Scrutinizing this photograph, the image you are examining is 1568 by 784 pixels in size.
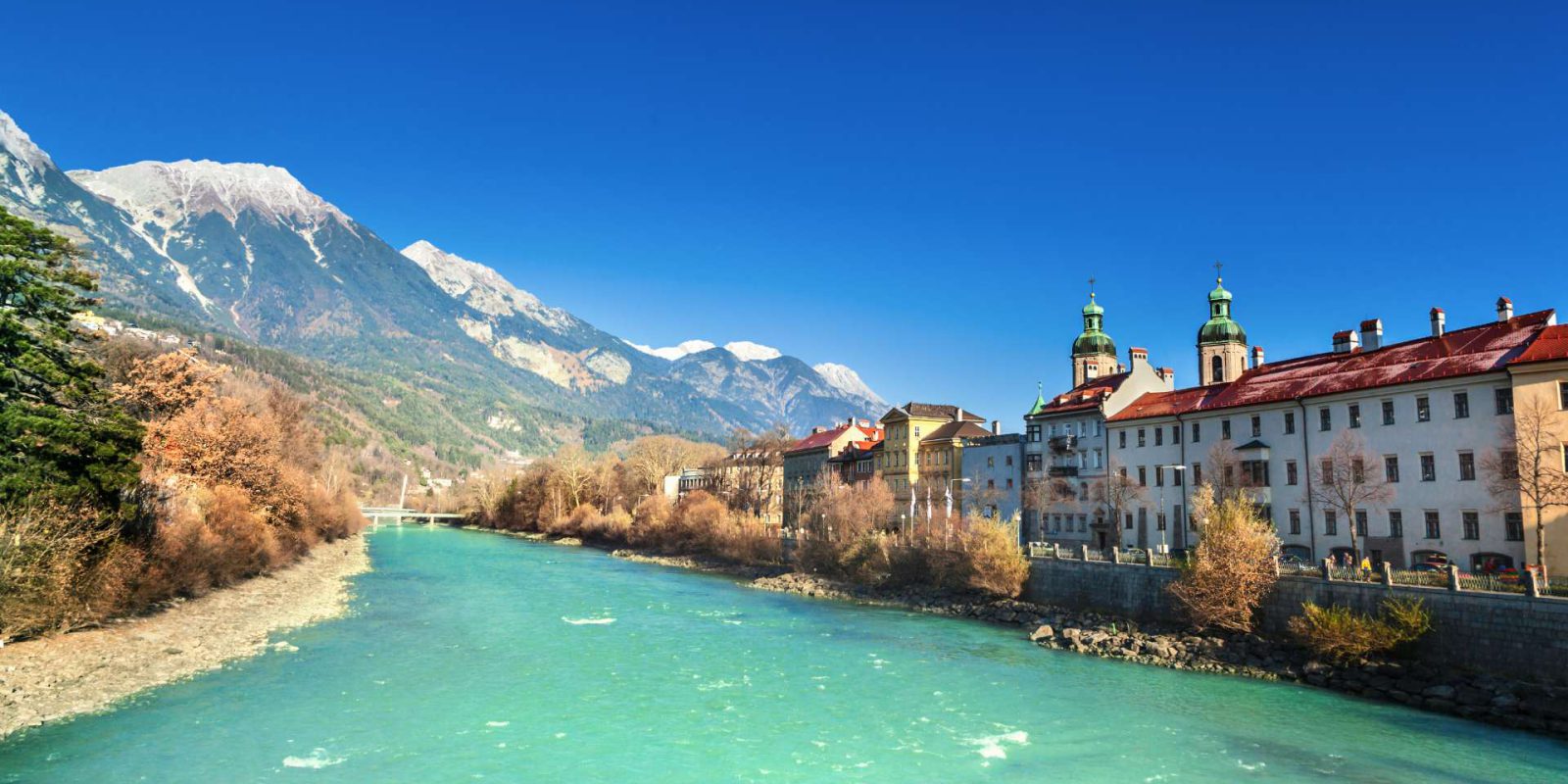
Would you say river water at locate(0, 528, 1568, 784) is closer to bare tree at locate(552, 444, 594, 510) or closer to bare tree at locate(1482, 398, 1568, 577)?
bare tree at locate(1482, 398, 1568, 577)

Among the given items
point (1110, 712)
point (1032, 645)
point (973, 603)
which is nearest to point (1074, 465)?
point (973, 603)

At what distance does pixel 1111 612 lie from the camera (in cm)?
4484

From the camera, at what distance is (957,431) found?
274 feet

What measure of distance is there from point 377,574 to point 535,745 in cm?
5025

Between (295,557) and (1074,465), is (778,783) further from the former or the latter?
(295,557)

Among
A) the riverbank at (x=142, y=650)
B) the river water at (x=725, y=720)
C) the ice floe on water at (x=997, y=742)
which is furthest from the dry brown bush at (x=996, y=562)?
the riverbank at (x=142, y=650)

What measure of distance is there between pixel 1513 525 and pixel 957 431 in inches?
1951

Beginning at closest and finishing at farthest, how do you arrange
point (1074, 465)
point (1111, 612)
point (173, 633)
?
point (173, 633) < point (1111, 612) < point (1074, 465)

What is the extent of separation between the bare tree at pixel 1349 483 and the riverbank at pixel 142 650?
46163mm

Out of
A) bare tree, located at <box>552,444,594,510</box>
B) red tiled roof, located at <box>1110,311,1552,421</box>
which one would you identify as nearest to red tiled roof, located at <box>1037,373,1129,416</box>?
red tiled roof, located at <box>1110,311,1552,421</box>

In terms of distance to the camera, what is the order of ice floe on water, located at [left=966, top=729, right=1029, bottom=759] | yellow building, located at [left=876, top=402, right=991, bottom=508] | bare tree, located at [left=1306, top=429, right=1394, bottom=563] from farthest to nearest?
yellow building, located at [left=876, top=402, right=991, bottom=508] → bare tree, located at [left=1306, top=429, right=1394, bottom=563] → ice floe on water, located at [left=966, top=729, right=1029, bottom=759]

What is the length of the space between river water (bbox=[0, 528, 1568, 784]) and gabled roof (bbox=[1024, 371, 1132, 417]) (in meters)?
26.4

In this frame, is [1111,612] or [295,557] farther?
[295,557]

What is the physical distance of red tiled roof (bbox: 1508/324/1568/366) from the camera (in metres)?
34.8
